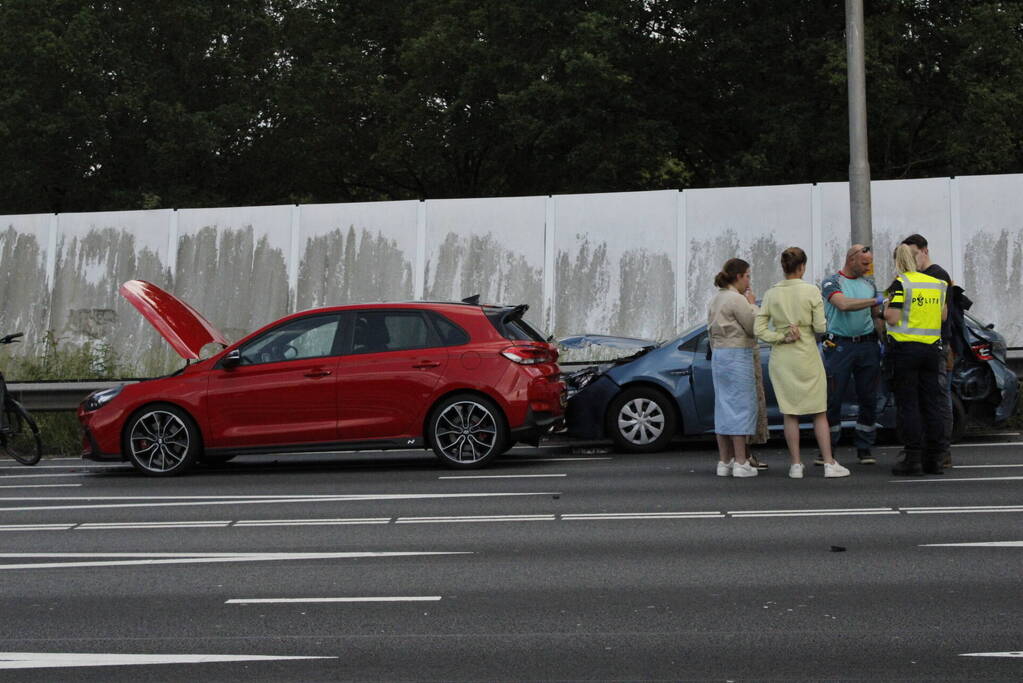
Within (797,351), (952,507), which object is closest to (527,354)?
(797,351)

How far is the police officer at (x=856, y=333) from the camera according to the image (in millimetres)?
12758

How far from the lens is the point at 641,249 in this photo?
22.6m

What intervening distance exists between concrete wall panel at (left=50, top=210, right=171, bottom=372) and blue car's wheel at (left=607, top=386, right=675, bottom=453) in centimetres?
1070

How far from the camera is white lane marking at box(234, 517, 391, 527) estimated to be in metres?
10.7

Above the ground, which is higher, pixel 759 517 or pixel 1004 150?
pixel 1004 150

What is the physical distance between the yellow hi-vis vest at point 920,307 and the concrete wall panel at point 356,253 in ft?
39.1

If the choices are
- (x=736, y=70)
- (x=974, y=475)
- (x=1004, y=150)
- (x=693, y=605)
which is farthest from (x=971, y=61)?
(x=693, y=605)

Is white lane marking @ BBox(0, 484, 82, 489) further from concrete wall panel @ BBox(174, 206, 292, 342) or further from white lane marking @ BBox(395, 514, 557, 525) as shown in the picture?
concrete wall panel @ BBox(174, 206, 292, 342)

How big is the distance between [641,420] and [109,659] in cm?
909

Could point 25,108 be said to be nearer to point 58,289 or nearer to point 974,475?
point 58,289

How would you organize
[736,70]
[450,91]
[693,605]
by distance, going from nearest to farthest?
1. [693,605]
2. [736,70]
3. [450,91]

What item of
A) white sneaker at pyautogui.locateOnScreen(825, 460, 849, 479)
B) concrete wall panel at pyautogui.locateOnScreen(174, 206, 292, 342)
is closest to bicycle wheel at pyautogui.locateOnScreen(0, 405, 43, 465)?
concrete wall panel at pyautogui.locateOnScreen(174, 206, 292, 342)

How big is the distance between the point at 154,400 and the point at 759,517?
6.42 meters

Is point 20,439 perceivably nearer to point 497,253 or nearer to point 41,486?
point 41,486
